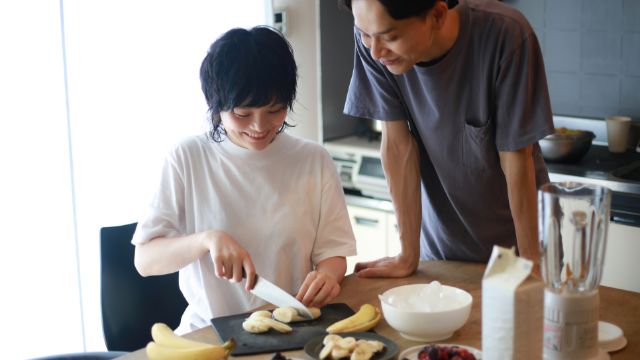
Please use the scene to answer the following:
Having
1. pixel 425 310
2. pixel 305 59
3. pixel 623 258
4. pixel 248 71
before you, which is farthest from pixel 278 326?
pixel 305 59

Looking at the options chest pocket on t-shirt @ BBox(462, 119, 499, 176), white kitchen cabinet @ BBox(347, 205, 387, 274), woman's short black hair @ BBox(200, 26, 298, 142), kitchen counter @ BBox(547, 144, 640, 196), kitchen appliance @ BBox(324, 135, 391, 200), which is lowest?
white kitchen cabinet @ BBox(347, 205, 387, 274)

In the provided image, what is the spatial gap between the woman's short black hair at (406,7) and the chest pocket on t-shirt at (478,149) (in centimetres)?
35

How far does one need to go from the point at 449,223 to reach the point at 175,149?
72 centimetres

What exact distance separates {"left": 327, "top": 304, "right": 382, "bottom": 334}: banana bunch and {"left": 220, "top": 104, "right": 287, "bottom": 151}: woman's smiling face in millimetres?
440

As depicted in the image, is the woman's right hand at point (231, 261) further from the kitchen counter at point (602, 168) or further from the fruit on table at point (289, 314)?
the kitchen counter at point (602, 168)

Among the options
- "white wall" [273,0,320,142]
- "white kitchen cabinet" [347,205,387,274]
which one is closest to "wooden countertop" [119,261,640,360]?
"white kitchen cabinet" [347,205,387,274]

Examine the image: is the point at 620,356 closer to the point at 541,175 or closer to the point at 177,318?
the point at 541,175

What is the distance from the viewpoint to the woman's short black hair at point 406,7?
1.62 metres

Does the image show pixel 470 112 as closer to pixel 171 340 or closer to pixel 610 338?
pixel 610 338

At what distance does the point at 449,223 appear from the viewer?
84.9 inches

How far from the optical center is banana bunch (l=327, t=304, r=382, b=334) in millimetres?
1599

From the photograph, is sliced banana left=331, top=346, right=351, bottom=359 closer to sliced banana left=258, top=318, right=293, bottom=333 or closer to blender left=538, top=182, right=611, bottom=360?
sliced banana left=258, top=318, right=293, bottom=333

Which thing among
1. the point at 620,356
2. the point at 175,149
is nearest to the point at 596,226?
the point at 620,356

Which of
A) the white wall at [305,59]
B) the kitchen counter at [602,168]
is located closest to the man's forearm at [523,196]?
the kitchen counter at [602,168]
